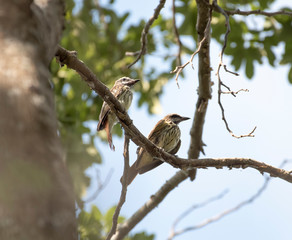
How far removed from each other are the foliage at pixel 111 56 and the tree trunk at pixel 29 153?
10.5 feet

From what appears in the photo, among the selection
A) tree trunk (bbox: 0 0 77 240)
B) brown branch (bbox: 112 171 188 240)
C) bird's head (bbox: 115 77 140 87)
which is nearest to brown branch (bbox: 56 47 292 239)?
brown branch (bbox: 112 171 188 240)

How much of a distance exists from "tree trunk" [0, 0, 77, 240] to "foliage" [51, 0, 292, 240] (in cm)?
321

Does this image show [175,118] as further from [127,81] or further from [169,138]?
[127,81]

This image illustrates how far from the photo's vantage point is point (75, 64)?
3.44 meters

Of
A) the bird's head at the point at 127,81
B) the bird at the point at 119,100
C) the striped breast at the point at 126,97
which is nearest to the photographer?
the bird at the point at 119,100

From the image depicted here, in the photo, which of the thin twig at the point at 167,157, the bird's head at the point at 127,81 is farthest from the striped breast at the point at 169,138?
the thin twig at the point at 167,157

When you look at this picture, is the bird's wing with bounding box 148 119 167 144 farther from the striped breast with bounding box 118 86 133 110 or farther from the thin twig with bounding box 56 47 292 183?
the thin twig with bounding box 56 47 292 183

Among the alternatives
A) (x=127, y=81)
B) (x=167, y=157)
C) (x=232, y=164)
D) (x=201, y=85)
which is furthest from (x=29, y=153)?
(x=127, y=81)

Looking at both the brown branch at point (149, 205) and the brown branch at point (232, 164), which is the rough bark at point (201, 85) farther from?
the brown branch at point (232, 164)

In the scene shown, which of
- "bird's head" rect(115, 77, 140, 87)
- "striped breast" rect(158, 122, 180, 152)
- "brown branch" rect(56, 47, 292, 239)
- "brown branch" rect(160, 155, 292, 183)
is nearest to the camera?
"brown branch" rect(56, 47, 292, 239)

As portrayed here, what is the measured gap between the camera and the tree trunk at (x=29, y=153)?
117cm

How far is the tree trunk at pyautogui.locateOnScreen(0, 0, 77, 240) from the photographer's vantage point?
1.17 meters

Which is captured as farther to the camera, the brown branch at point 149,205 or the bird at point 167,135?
the bird at point 167,135

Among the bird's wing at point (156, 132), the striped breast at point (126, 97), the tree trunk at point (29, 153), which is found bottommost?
the tree trunk at point (29, 153)
